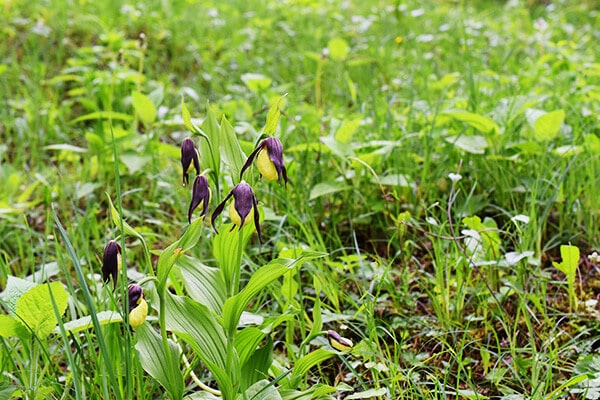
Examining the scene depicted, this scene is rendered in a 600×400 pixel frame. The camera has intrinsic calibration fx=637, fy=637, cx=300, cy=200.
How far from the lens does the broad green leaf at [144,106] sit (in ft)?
8.32

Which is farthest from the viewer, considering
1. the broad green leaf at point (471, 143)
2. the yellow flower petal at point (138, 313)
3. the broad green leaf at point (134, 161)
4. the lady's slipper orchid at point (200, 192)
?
the broad green leaf at point (134, 161)

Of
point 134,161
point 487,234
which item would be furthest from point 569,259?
point 134,161

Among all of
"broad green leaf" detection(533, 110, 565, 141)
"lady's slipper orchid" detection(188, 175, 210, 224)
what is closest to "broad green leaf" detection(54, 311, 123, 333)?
"lady's slipper orchid" detection(188, 175, 210, 224)

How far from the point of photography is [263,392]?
3.89 feet

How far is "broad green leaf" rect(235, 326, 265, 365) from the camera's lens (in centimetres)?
121

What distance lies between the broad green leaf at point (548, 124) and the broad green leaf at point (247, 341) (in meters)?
1.20

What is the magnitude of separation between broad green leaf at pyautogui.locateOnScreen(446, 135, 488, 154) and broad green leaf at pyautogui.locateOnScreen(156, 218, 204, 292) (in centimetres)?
116

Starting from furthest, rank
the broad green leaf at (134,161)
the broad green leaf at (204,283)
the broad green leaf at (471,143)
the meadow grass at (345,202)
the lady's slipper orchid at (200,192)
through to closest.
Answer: the broad green leaf at (134,161), the broad green leaf at (471,143), the meadow grass at (345,202), the broad green leaf at (204,283), the lady's slipper orchid at (200,192)

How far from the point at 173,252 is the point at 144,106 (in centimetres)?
158

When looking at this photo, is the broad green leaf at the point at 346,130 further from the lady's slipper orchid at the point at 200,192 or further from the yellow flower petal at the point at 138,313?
the yellow flower petal at the point at 138,313

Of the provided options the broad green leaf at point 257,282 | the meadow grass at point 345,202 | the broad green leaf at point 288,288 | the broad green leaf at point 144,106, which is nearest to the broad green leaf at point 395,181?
the meadow grass at point 345,202

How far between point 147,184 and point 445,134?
3.96 feet

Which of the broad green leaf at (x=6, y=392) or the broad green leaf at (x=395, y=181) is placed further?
the broad green leaf at (x=395, y=181)

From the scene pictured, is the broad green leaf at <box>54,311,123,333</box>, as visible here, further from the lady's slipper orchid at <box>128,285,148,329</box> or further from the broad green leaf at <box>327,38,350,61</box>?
the broad green leaf at <box>327,38,350,61</box>
